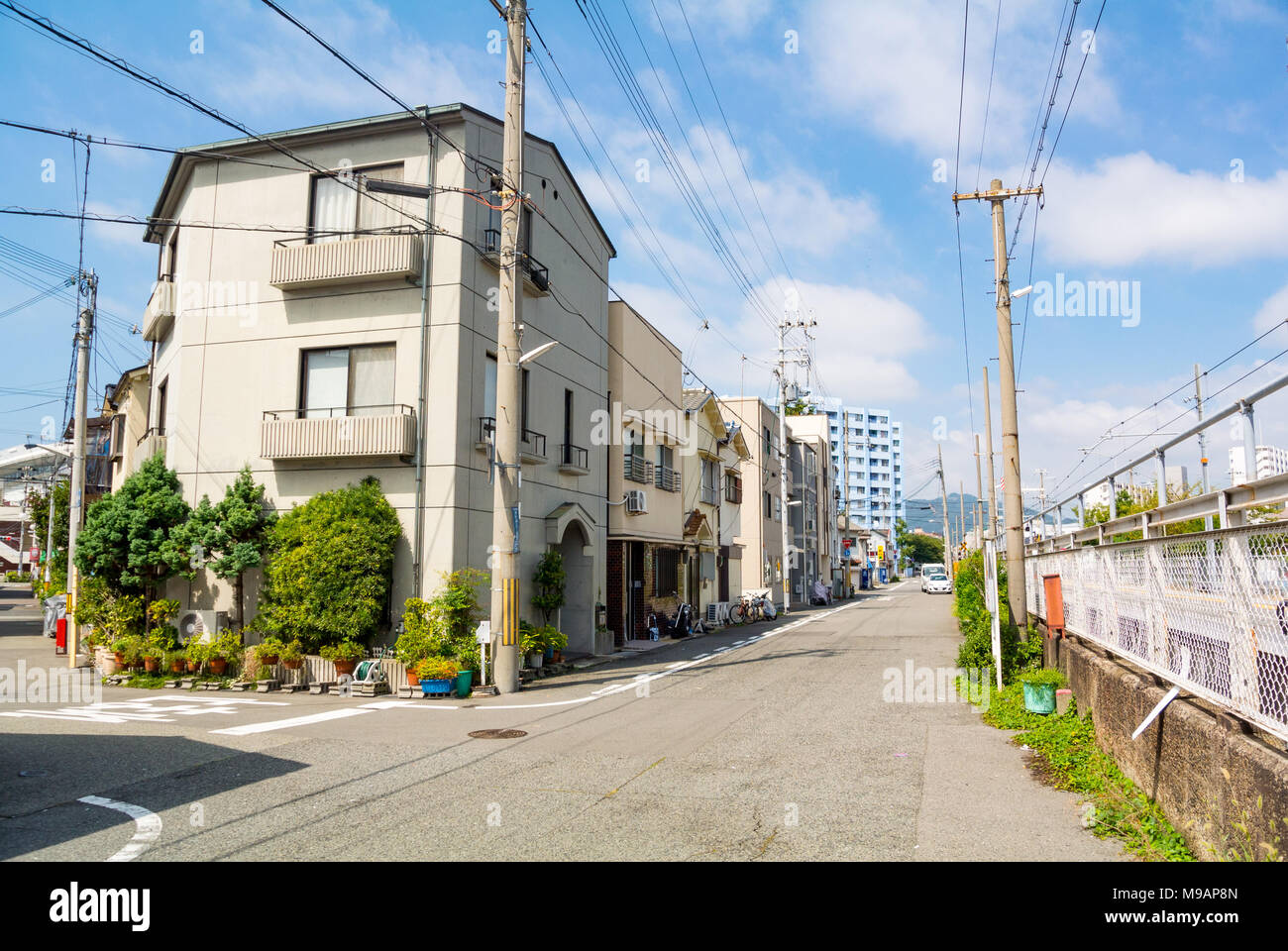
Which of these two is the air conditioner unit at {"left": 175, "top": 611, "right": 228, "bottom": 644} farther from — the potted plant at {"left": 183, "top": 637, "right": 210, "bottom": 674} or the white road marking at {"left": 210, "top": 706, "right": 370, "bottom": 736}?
the white road marking at {"left": 210, "top": 706, "right": 370, "bottom": 736}

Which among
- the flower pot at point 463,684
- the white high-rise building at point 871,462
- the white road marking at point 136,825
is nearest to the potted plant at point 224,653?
the flower pot at point 463,684

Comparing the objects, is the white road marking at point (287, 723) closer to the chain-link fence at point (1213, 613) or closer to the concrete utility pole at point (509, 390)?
the concrete utility pole at point (509, 390)

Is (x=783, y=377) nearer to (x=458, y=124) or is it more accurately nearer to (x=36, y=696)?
(x=458, y=124)

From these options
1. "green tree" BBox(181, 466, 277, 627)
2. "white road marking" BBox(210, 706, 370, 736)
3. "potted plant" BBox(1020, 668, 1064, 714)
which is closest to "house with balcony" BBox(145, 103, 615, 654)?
"green tree" BBox(181, 466, 277, 627)

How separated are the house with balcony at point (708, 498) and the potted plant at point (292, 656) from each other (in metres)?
16.7

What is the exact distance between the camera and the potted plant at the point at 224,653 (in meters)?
15.3

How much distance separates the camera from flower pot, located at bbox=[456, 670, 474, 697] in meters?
13.8

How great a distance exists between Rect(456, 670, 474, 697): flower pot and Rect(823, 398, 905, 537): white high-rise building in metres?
140

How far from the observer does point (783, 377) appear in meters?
41.3

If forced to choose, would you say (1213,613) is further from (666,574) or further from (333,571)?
(666,574)

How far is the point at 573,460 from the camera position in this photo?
20750 mm

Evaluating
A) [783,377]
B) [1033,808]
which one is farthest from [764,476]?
[1033,808]
